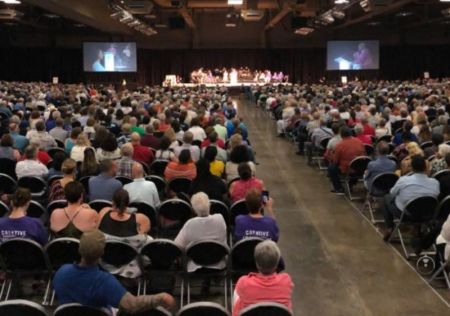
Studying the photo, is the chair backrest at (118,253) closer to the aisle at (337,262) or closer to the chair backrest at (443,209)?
the aisle at (337,262)

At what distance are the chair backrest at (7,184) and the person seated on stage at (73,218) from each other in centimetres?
247

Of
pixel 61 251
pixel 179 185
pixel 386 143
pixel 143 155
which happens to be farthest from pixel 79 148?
pixel 386 143

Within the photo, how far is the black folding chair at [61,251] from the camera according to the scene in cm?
516

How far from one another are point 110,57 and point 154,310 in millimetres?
32476

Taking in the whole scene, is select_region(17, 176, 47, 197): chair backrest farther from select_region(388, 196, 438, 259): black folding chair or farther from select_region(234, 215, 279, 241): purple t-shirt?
select_region(388, 196, 438, 259): black folding chair

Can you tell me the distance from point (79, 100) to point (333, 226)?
43.3ft

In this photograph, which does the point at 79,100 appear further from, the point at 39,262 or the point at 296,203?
the point at 39,262

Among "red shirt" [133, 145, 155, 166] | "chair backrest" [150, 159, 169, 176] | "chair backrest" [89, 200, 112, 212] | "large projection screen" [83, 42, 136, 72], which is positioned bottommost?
"chair backrest" [89, 200, 112, 212]

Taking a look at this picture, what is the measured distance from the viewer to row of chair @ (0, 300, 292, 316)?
3607 millimetres

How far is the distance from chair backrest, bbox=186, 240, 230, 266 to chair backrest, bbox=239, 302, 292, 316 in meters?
1.64

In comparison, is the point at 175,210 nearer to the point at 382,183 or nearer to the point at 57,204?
the point at 57,204

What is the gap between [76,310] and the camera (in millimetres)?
3662

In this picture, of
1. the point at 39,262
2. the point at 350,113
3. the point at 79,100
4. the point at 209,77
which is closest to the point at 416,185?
the point at 39,262

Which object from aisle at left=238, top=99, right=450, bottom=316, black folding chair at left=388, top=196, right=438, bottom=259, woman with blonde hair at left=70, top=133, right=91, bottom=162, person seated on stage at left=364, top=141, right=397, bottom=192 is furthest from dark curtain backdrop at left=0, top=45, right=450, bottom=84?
black folding chair at left=388, top=196, right=438, bottom=259
